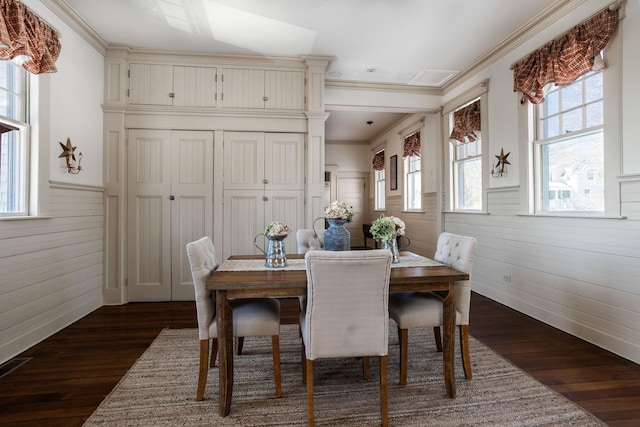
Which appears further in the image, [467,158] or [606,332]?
[467,158]

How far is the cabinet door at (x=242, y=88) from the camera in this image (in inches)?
153

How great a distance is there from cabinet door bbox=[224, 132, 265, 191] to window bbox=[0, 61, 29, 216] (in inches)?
71.7

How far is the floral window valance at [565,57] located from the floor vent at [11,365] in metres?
4.89

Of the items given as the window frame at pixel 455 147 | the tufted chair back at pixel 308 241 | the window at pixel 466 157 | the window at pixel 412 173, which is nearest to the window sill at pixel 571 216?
the window frame at pixel 455 147

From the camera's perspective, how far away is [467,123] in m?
4.23

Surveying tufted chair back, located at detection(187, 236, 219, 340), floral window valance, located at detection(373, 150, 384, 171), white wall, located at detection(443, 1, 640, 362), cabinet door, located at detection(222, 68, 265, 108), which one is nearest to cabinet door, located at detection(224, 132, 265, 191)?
cabinet door, located at detection(222, 68, 265, 108)

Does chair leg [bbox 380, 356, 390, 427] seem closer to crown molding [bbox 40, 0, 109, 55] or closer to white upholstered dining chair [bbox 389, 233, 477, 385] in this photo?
white upholstered dining chair [bbox 389, 233, 477, 385]

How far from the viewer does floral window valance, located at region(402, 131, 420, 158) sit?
5.74 metres

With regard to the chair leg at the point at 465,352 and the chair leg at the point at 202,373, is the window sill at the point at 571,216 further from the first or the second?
the chair leg at the point at 202,373

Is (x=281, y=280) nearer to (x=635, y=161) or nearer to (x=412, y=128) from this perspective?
(x=635, y=161)

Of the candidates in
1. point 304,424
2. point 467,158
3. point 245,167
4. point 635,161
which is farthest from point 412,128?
point 304,424

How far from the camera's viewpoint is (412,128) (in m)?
5.97

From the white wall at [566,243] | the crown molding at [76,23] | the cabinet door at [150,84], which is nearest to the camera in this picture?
the white wall at [566,243]

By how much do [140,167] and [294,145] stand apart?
1.86 meters
